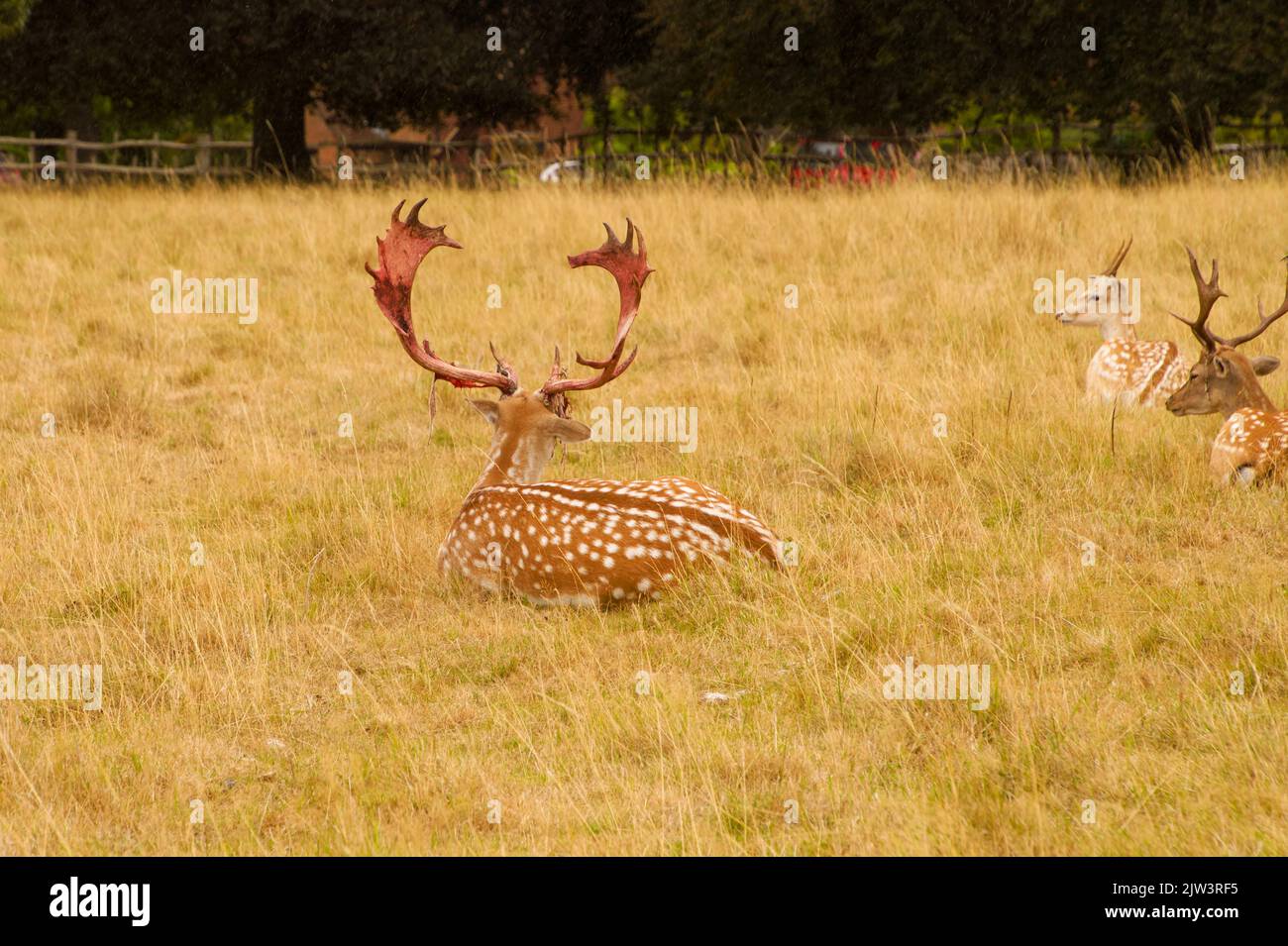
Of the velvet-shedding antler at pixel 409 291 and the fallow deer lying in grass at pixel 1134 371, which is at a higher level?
the velvet-shedding antler at pixel 409 291

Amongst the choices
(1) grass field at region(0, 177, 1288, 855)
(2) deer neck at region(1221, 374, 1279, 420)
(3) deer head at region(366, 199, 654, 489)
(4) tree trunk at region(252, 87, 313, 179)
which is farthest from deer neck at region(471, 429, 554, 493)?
(4) tree trunk at region(252, 87, 313, 179)

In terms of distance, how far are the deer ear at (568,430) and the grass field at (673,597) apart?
0.79 m

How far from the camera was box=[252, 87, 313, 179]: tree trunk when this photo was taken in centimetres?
2238

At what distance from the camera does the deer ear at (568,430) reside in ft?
19.9

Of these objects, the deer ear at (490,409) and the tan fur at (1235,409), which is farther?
the tan fur at (1235,409)

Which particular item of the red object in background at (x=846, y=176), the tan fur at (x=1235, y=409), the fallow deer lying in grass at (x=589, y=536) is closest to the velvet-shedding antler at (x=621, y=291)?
the fallow deer lying in grass at (x=589, y=536)

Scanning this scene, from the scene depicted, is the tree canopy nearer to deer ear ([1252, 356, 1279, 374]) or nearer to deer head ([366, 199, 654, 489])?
deer ear ([1252, 356, 1279, 374])

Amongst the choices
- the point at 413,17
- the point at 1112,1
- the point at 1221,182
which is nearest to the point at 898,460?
the point at 1221,182

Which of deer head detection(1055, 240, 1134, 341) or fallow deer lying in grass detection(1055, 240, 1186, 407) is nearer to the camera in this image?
fallow deer lying in grass detection(1055, 240, 1186, 407)

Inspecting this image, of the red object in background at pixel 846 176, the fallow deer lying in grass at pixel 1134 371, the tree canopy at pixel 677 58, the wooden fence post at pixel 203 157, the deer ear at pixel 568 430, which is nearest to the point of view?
the deer ear at pixel 568 430

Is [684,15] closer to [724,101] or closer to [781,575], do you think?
[724,101]

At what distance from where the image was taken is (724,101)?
2027cm

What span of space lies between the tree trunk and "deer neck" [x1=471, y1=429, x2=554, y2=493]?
17.0m

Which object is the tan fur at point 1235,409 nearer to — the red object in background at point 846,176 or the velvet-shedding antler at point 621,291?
the velvet-shedding antler at point 621,291
